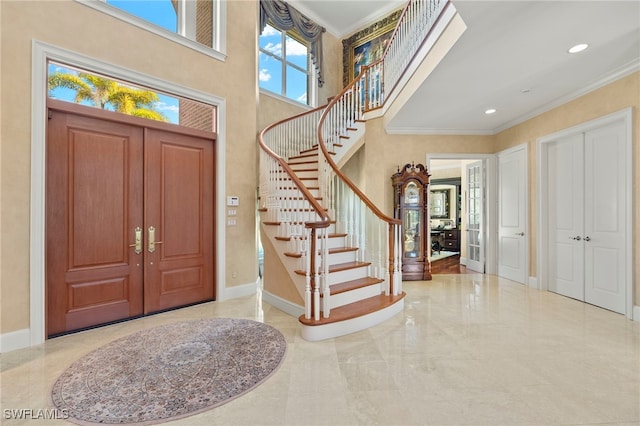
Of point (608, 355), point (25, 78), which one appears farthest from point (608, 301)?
point (25, 78)

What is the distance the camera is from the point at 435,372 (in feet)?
7.22

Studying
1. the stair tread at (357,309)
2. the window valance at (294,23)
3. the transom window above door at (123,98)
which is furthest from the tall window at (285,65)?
the stair tread at (357,309)

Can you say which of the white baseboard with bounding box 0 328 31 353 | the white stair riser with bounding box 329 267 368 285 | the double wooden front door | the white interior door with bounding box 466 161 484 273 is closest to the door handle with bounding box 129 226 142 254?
the double wooden front door

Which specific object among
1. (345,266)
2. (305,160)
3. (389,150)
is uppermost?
(389,150)

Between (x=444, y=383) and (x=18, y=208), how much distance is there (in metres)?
3.89

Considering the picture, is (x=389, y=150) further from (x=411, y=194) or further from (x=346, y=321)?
(x=346, y=321)

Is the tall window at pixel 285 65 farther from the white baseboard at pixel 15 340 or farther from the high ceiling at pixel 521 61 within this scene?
the white baseboard at pixel 15 340

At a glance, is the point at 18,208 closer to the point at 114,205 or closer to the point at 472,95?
the point at 114,205

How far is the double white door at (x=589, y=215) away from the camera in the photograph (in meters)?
3.51

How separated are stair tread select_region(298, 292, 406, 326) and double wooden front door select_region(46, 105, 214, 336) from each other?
195 cm

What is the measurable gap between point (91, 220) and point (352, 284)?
2.97m

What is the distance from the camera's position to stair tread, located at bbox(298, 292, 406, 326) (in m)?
2.82

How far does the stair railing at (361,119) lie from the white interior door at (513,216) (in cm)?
242

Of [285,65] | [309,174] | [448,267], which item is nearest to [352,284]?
[309,174]
